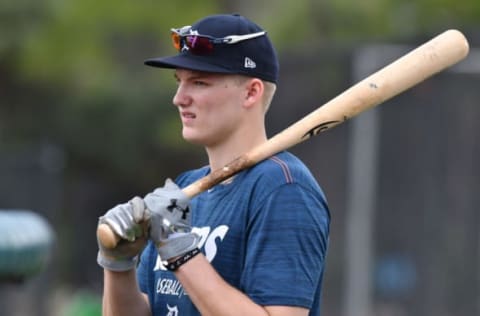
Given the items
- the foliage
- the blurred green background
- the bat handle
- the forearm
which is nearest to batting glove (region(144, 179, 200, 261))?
the bat handle

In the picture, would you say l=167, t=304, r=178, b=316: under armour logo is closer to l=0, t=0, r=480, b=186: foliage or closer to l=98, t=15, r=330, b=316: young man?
l=98, t=15, r=330, b=316: young man

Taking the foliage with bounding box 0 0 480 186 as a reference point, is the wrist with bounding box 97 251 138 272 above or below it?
below

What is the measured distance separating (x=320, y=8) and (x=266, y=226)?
12870 millimetres

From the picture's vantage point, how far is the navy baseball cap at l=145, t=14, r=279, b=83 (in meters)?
4.16

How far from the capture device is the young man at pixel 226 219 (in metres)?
3.94

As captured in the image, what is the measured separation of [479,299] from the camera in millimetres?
9477

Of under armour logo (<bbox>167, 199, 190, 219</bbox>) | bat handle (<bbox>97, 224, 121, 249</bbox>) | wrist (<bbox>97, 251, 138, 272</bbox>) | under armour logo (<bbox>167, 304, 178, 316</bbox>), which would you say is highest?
under armour logo (<bbox>167, 199, 190, 219</bbox>)

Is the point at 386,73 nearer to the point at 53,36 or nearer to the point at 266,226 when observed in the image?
the point at 266,226

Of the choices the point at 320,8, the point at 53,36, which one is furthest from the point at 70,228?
the point at 320,8

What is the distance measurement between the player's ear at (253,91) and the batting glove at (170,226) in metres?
0.38

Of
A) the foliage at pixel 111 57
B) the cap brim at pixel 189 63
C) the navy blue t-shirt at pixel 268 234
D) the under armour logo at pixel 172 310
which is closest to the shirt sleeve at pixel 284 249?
the navy blue t-shirt at pixel 268 234

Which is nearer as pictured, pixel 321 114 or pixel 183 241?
pixel 183 241

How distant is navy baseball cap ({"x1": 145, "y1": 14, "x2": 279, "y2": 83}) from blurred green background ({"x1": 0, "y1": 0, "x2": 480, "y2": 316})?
270 centimetres

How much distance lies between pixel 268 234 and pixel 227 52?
0.57 meters
